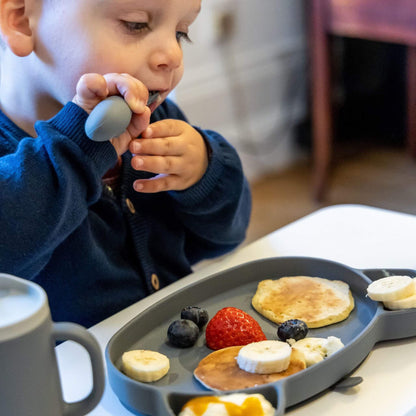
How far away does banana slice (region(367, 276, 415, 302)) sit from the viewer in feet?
2.10

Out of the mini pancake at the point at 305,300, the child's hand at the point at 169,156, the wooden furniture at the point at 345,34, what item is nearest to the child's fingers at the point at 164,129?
the child's hand at the point at 169,156

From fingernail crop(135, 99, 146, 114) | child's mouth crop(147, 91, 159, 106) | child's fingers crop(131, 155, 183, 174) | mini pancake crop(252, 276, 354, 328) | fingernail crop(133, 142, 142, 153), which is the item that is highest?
fingernail crop(135, 99, 146, 114)

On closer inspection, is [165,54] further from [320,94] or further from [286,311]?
[320,94]

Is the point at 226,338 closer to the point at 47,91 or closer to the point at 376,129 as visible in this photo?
the point at 47,91

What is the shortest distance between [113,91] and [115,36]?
0.10 metres

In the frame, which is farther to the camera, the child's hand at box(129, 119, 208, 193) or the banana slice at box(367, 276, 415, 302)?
the child's hand at box(129, 119, 208, 193)

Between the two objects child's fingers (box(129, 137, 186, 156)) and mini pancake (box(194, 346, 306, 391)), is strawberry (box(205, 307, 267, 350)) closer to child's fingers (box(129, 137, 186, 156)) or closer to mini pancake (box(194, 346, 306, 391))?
mini pancake (box(194, 346, 306, 391))

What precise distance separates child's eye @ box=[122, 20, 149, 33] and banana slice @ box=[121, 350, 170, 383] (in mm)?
400

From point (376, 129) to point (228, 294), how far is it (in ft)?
7.92

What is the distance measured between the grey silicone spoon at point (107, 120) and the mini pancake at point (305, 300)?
0.24 metres

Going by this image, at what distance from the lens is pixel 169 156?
884mm

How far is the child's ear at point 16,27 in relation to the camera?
0.84 metres

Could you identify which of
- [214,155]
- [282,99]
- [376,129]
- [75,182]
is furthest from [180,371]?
[376,129]

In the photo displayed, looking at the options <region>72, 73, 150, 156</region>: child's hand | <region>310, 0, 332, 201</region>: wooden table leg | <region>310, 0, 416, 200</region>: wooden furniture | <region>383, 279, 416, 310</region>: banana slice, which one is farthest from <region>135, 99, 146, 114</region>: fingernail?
<region>310, 0, 332, 201</region>: wooden table leg
